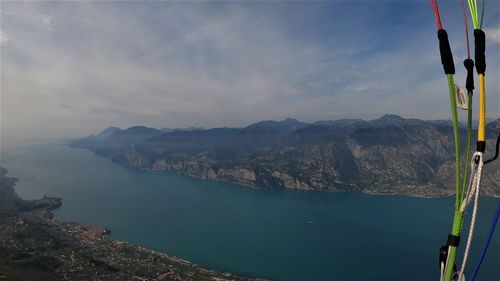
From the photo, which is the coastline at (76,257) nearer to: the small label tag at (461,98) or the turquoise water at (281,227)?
the turquoise water at (281,227)

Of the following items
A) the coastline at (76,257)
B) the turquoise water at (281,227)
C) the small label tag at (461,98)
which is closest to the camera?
the small label tag at (461,98)

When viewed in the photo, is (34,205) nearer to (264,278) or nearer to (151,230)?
(151,230)

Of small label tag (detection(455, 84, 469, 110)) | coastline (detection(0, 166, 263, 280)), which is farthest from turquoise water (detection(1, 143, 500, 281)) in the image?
small label tag (detection(455, 84, 469, 110))

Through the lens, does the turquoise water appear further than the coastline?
Yes

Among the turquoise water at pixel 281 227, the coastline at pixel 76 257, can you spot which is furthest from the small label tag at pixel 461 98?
the turquoise water at pixel 281 227

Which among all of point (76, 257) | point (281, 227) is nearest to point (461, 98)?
point (76, 257)

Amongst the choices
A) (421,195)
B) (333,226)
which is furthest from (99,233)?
(421,195)

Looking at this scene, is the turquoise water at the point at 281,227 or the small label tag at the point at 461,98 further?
the turquoise water at the point at 281,227

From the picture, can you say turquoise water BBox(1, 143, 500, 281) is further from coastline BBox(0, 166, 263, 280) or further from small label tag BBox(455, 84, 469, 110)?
small label tag BBox(455, 84, 469, 110)
